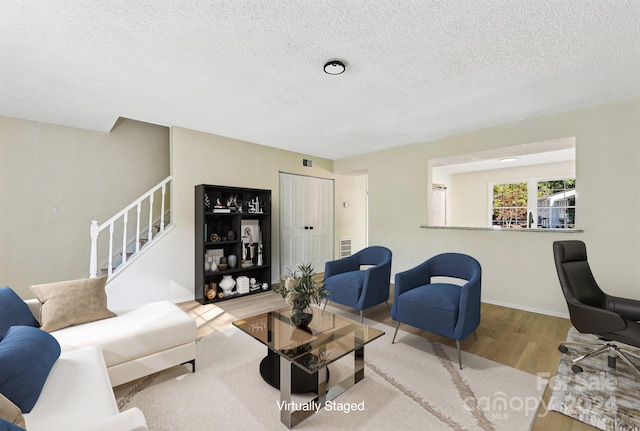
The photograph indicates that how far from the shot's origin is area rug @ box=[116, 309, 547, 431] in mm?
1719

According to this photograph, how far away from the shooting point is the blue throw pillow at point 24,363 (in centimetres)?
122

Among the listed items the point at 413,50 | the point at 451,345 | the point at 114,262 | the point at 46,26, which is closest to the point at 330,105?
the point at 413,50

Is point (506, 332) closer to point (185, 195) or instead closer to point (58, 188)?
point (185, 195)

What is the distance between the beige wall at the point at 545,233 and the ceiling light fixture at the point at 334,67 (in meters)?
2.71

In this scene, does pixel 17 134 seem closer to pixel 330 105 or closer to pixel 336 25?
pixel 330 105

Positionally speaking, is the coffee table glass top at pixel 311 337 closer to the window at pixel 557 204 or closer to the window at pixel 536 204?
the window at pixel 536 204

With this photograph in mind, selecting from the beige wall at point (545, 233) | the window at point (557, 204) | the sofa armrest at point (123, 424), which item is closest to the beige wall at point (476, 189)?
the window at point (557, 204)

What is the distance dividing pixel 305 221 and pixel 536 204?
5243 millimetres

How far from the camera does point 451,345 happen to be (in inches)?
108

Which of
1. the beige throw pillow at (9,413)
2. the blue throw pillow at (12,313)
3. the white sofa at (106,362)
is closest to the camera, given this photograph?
the beige throw pillow at (9,413)

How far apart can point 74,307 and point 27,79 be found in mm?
2162

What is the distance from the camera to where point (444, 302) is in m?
2.52

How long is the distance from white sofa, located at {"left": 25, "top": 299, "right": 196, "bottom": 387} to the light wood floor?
2.79 ft

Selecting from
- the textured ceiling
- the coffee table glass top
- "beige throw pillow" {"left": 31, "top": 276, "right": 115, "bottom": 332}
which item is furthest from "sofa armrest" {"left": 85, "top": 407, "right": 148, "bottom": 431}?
the textured ceiling
